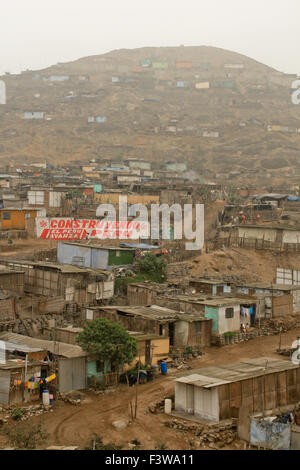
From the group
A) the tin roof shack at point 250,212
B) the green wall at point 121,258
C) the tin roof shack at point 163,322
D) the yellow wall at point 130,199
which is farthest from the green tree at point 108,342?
the yellow wall at point 130,199

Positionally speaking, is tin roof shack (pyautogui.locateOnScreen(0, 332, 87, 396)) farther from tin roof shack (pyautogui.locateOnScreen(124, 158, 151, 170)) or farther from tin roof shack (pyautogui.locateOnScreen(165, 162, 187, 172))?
tin roof shack (pyautogui.locateOnScreen(165, 162, 187, 172))

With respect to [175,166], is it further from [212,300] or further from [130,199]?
[212,300]

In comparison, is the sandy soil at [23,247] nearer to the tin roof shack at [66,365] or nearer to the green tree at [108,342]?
the tin roof shack at [66,365]

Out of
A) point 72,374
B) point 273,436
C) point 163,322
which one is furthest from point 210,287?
point 273,436

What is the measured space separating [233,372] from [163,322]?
13.9ft

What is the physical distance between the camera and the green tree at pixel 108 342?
14.9 metres

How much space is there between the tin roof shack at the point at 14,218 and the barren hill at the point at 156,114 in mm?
30871

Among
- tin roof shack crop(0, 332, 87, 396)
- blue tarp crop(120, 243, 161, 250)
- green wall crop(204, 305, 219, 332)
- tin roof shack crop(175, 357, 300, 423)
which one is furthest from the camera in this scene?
blue tarp crop(120, 243, 161, 250)

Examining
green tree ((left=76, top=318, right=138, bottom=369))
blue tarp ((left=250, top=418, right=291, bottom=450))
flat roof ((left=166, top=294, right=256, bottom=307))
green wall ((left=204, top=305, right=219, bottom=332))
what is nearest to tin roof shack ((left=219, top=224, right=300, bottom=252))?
flat roof ((left=166, top=294, right=256, bottom=307))

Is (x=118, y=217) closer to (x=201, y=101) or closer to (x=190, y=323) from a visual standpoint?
(x=190, y=323)

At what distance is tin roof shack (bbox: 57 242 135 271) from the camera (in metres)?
24.7

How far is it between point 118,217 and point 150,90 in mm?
64809

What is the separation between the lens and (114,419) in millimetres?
13180

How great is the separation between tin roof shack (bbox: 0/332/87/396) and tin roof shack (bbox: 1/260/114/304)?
4.80 m
